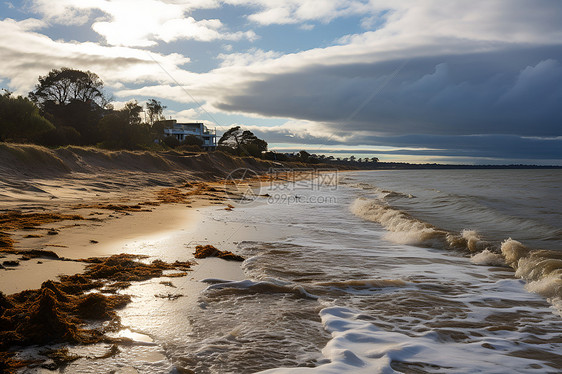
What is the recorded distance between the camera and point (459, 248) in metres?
8.70

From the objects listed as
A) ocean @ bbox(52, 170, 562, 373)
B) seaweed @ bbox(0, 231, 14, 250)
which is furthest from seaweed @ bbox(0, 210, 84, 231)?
ocean @ bbox(52, 170, 562, 373)

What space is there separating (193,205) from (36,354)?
478 inches

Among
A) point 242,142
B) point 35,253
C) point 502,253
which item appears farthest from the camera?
point 242,142

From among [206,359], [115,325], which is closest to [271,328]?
[206,359]

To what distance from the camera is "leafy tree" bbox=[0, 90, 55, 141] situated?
29781 mm

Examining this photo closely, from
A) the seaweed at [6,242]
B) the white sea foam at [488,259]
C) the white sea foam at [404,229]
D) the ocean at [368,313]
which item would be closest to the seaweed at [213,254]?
the ocean at [368,313]

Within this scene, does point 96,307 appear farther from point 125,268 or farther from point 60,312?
point 125,268

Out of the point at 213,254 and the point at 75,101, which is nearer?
the point at 213,254

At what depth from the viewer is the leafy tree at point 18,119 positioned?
2978cm

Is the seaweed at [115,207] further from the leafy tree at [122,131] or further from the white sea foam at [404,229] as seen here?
the leafy tree at [122,131]

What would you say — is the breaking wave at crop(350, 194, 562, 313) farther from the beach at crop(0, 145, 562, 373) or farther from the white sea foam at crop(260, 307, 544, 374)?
the white sea foam at crop(260, 307, 544, 374)

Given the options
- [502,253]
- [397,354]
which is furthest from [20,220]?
[502,253]

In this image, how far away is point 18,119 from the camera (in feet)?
99.1

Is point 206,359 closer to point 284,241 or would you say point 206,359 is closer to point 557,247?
point 284,241
